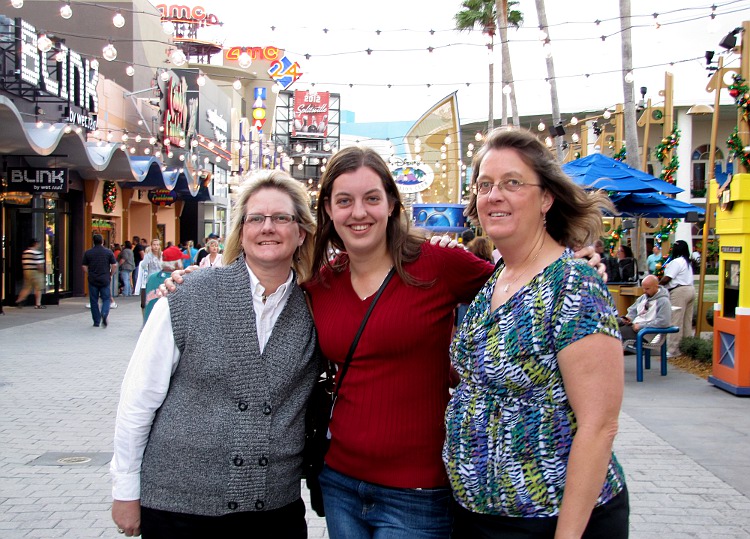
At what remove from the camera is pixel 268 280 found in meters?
2.72

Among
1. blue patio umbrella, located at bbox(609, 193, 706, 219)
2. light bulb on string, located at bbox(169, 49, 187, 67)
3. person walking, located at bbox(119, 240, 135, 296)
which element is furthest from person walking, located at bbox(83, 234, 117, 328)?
blue patio umbrella, located at bbox(609, 193, 706, 219)

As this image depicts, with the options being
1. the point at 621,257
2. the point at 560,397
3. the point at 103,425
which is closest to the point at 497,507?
the point at 560,397

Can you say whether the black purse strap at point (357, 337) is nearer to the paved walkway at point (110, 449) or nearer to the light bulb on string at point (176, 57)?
the paved walkway at point (110, 449)

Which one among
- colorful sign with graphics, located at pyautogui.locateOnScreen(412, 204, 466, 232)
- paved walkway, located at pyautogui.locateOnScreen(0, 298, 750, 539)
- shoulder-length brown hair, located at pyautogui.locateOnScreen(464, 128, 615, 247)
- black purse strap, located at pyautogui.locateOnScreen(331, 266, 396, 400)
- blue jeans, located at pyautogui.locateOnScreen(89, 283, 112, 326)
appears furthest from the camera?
colorful sign with graphics, located at pyautogui.locateOnScreen(412, 204, 466, 232)

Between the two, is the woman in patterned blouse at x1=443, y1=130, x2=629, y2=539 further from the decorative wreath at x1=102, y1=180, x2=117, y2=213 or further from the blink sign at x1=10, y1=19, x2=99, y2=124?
the decorative wreath at x1=102, y1=180, x2=117, y2=213

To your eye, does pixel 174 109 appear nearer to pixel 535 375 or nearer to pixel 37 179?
pixel 37 179

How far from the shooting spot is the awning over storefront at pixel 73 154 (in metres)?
13.5

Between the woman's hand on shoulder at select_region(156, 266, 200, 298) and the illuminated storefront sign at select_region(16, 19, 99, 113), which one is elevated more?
the illuminated storefront sign at select_region(16, 19, 99, 113)

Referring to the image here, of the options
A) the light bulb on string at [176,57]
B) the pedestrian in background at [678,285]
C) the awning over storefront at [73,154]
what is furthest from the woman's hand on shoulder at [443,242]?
the awning over storefront at [73,154]

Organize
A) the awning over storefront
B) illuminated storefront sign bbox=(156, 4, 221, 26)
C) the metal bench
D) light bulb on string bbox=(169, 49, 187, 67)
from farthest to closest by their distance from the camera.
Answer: illuminated storefront sign bbox=(156, 4, 221, 26), the awning over storefront, light bulb on string bbox=(169, 49, 187, 67), the metal bench

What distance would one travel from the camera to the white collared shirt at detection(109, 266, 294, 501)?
8.15ft

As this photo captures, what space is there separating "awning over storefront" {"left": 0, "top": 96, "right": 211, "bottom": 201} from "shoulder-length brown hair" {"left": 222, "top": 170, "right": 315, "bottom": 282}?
10.7 m

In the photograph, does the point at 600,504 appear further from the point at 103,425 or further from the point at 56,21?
the point at 56,21

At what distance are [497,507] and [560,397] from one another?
377mm
